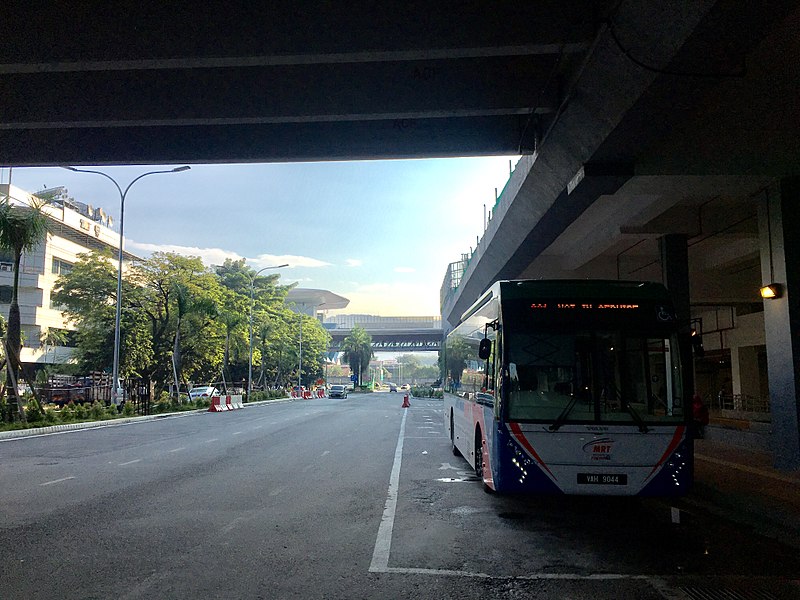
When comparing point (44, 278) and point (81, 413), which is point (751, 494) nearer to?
point (81, 413)

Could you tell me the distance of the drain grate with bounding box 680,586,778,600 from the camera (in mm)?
5934

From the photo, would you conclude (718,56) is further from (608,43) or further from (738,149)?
(738,149)

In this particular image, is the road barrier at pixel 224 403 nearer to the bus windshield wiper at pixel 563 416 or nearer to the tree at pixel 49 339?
the tree at pixel 49 339

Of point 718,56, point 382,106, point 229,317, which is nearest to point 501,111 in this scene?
point 382,106

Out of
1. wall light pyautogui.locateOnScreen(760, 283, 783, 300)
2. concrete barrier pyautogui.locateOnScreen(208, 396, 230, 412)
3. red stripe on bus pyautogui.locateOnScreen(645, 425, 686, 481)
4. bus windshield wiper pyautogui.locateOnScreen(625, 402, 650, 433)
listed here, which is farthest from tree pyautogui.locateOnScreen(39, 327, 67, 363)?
red stripe on bus pyautogui.locateOnScreen(645, 425, 686, 481)

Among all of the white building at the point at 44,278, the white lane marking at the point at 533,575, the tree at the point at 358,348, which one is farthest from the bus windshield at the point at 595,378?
the tree at the point at 358,348

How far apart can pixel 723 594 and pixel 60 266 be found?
206 ft

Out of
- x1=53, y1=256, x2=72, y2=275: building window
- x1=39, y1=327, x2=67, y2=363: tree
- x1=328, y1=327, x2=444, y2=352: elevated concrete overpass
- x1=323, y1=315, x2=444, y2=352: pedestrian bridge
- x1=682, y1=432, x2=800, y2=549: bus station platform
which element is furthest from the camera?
x1=328, y1=327, x2=444, y2=352: elevated concrete overpass

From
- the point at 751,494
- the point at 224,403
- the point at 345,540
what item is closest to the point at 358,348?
the point at 224,403

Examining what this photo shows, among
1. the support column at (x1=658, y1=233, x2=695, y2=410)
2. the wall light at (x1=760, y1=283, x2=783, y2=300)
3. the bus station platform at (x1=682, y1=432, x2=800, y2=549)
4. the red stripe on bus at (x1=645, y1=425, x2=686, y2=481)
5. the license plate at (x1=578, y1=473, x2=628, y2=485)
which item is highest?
the support column at (x1=658, y1=233, x2=695, y2=410)

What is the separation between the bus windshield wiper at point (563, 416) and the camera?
879cm

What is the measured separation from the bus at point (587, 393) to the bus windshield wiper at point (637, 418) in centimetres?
1

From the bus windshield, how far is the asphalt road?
4.70 feet

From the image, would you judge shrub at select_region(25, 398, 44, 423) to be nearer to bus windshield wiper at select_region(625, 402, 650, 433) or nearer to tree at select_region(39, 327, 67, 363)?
bus windshield wiper at select_region(625, 402, 650, 433)
